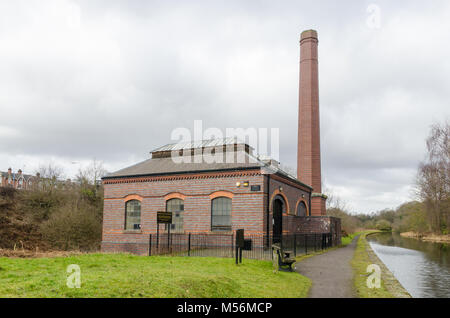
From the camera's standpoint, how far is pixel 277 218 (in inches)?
856

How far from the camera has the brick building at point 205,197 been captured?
64.1 ft

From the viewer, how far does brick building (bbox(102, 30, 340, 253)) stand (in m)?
19.5

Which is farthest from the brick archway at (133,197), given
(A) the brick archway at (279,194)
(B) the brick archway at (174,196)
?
(A) the brick archway at (279,194)

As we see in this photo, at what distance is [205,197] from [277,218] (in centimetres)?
459

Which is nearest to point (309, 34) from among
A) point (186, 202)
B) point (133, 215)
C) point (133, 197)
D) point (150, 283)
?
point (186, 202)

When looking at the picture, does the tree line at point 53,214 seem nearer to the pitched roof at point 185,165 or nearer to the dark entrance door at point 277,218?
the pitched roof at point 185,165

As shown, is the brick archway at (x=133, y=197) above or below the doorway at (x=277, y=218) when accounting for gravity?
above

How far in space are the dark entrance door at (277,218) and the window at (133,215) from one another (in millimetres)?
8456

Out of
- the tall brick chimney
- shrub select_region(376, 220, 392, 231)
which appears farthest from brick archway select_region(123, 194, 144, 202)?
shrub select_region(376, 220, 392, 231)

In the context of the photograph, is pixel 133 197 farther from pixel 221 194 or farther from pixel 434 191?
pixel 434 191

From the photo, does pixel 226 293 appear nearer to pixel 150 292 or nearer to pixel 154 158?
pixel 150 292
